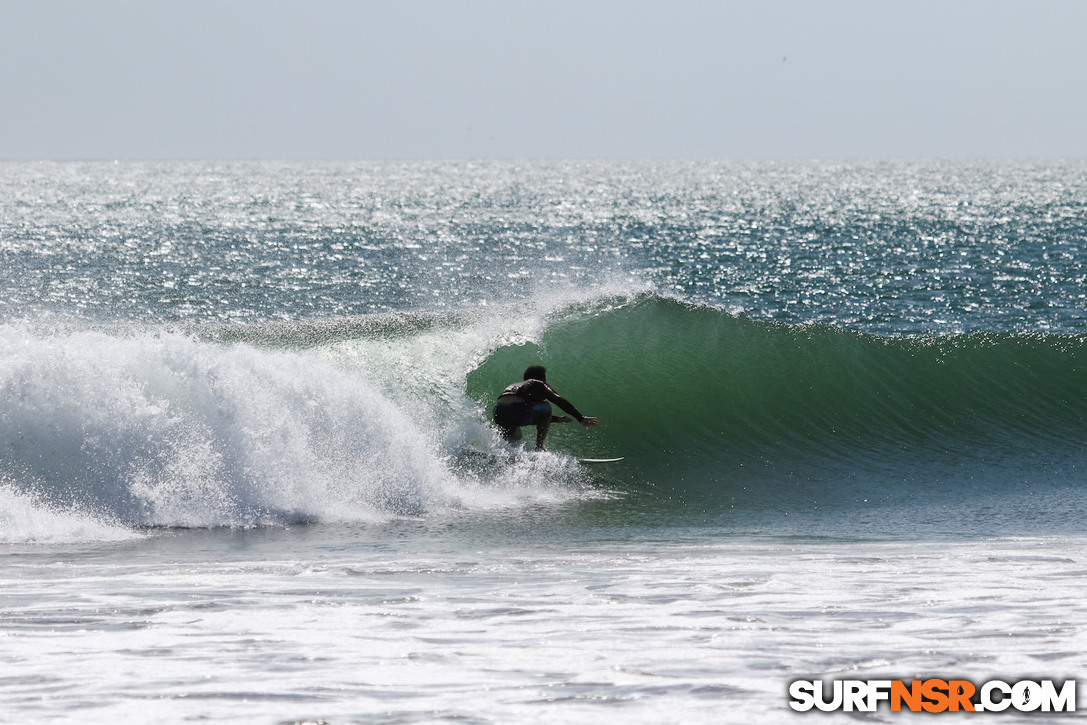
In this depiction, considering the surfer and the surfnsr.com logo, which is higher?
the surfer

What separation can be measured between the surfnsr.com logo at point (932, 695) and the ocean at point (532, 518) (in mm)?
83

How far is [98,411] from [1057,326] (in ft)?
75.5

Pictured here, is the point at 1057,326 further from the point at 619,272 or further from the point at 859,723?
the point at 859,723

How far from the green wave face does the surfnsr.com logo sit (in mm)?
5547

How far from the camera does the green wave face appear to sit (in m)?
12.2

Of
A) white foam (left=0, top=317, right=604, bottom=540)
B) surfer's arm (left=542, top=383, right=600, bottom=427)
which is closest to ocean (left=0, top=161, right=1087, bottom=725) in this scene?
white foam (left=0, top=317, right=604, bottom=540)

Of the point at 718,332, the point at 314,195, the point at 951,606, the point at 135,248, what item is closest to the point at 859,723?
the point at 951,606

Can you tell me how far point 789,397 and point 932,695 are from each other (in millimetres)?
9574

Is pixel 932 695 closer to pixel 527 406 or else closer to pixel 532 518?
pixel 532 518

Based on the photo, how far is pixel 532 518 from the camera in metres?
9.52

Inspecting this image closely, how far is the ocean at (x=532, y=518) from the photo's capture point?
5.34 meters

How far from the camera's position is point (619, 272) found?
45.2 metres

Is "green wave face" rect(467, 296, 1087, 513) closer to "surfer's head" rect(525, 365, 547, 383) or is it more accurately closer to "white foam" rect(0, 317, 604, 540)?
"surfer's head" rect(525, 365, 547, 383)

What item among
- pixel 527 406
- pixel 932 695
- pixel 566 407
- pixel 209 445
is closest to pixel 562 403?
pixel 566 407
